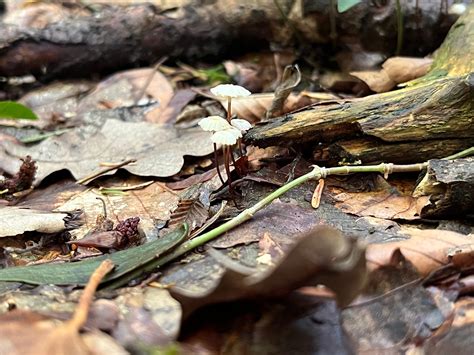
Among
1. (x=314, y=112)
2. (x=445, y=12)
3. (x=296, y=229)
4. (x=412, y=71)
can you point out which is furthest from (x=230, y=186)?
(x=445, y=12)

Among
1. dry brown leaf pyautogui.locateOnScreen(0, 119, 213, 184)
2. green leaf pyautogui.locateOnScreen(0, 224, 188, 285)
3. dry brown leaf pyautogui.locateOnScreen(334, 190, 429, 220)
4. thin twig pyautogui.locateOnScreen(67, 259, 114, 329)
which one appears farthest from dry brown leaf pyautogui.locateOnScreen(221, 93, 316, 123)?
thin twig pyautogui.locateOnScreen(67, 259, 114, 329)

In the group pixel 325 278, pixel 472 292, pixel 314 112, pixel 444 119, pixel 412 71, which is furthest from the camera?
pixel 412 71

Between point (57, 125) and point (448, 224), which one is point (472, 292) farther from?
point (57, 125)

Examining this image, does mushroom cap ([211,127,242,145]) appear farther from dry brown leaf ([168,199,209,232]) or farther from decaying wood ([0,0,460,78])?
decaying wood ([0,0,460,78])

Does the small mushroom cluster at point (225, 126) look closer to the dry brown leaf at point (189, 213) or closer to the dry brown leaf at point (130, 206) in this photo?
the dry brown leaf at point (189, 213)

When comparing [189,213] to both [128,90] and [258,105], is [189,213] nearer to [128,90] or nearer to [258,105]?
[258,105]

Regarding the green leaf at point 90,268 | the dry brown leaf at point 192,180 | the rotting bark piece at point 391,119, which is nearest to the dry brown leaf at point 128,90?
the dry brown leaf at point 192,180
